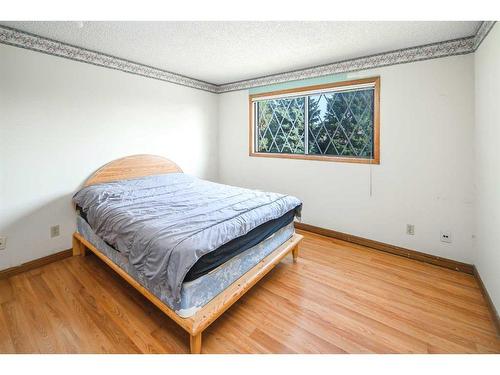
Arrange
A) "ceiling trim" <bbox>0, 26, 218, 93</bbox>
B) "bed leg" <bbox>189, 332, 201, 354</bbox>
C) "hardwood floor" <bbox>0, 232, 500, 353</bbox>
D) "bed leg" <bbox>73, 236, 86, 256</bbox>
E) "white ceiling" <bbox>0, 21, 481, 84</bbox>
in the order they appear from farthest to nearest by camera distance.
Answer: "bed leg" <bbox>73, 236, 86, 256</bbox> < "ceiling trim" <bbox>0, 26, 218, 93</bbox> < "white ceiling" <bbox>0, 21, 481, 84</bbox> < "hardwood floor" <bbox>0, 232, 500, 353</bbox> < "bed leg" <bbox>189, 332, 201, 354</bbox>

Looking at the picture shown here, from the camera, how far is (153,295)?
1.68 m

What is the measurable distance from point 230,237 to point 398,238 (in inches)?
82.7

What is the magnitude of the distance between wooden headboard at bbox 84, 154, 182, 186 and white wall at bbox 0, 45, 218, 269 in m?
0.08

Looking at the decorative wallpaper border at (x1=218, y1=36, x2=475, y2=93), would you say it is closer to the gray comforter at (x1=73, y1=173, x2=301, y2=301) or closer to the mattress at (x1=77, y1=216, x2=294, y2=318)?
the gray comforter at (x1=73, y1=173, x2=301, y2=301)

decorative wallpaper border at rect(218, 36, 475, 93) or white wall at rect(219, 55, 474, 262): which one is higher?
decorative wallpaper border at rect(218, 36, 475, 93)

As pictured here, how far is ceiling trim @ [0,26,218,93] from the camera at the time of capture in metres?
2.23

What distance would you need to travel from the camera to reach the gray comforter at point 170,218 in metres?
1.49

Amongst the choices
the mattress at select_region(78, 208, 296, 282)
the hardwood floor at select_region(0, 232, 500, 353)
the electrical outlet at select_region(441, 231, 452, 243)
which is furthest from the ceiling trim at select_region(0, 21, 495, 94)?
the hardwood floor at select_region(0, 232, 500, 353)

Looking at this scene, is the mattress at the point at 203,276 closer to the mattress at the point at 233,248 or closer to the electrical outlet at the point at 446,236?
the mattress at the point at 233,248

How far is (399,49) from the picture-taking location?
103 inches

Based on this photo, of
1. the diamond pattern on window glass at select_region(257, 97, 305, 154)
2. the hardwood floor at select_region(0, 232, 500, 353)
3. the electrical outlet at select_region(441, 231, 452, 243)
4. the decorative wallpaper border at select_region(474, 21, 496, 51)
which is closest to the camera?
the hardwood floor at select_region(0, 232, 500, 353)

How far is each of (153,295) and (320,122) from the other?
2.78 metres
